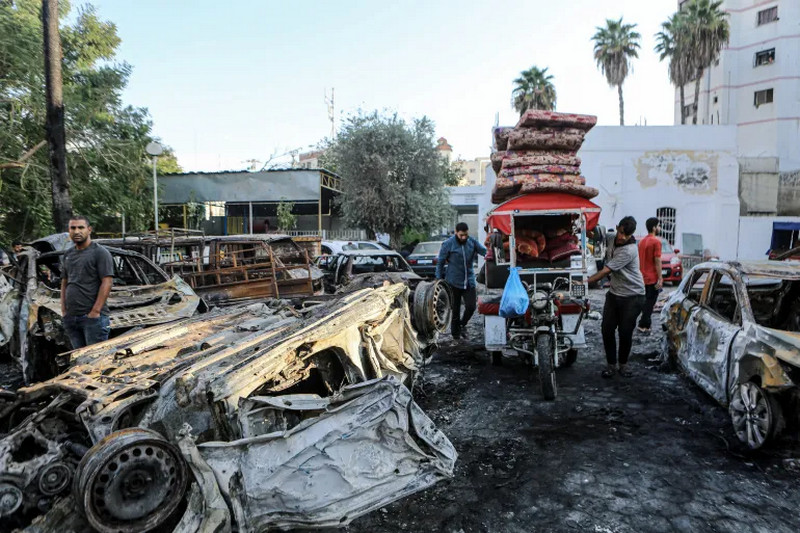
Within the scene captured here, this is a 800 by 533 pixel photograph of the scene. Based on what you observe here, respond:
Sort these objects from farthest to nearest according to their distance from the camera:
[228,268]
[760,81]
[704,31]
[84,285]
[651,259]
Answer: [760,81]
[704,31]
[228,268]
[651,259]
[84,285]

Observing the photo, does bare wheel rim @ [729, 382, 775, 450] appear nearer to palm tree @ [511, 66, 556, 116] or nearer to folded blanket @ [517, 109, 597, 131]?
folded blanket @ [517, 109, 597, 131]

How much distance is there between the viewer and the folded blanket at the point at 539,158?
654 cm

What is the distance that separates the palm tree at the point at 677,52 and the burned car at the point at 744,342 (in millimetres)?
28995

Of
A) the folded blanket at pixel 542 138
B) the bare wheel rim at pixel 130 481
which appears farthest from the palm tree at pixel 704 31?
the bare wheel rim at pixel 130 481

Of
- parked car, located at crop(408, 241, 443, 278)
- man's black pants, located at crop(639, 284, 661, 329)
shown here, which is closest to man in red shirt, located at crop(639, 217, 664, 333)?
man's black pants, located at crop(639, 284, 661, 329)

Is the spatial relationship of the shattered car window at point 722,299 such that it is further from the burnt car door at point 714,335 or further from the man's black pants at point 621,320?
the man's black pants at point 621,320

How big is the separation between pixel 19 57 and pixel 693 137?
22780mm

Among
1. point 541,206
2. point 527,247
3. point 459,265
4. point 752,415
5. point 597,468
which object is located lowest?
point 597,468

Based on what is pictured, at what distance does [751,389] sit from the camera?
3666 millimetres

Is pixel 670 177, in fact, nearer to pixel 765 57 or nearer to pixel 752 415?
pixel 752 415

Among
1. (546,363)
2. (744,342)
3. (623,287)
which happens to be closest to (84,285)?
(546,363)

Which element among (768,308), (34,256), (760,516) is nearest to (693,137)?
(768,308)

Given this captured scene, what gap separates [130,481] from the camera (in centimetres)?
226

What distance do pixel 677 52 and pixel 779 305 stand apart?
30.5m
